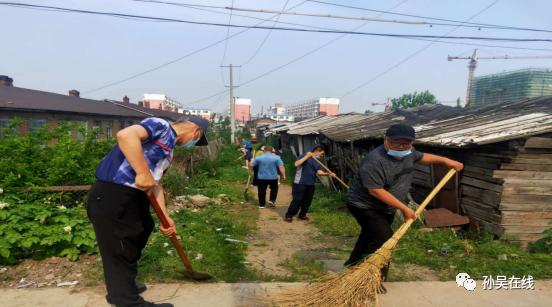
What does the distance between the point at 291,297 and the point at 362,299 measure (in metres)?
0.57

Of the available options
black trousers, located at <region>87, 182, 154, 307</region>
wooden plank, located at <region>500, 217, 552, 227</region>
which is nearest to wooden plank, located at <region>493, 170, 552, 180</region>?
wooden plank, located at <region>500, 217, 552, 227</region>

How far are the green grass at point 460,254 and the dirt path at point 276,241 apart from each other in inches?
19.1

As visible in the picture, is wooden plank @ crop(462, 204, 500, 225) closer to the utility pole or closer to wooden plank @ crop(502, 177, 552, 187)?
wooden plank @ crop(502, 177, 552, 187)

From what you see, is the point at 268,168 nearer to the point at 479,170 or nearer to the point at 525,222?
the point at 479,170

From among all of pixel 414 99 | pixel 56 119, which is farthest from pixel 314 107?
pixel 56 119

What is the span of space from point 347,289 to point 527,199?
426 centimetres

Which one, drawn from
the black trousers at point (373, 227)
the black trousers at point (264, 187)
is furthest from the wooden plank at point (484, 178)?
the black trousers at point (264, 187)

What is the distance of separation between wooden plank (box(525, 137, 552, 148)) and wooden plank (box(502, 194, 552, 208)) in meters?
0.77

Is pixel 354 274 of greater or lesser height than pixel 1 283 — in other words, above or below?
above

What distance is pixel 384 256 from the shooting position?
2980 millimetres

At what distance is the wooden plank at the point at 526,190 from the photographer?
542 centimetres

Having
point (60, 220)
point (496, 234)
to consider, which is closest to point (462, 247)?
point (496, 234)

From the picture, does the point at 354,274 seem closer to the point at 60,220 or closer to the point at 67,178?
the point at 60,220

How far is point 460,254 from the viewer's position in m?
5.08
